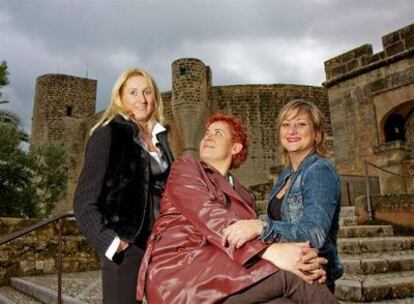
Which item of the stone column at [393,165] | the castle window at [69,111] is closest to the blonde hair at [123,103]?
the stone column at [393,165]

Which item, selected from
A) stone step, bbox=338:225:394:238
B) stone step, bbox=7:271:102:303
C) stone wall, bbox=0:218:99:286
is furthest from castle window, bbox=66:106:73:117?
stone step, bbox=338:225:394:238

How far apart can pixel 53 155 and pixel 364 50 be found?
13342mm

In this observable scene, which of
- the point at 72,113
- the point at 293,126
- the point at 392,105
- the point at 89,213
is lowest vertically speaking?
the point at 89,213

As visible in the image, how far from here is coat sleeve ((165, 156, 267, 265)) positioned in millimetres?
1521

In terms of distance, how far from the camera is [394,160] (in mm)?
7859

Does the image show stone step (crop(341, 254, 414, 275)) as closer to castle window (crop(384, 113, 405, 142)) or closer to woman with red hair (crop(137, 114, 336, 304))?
woman with red hair (crop(137, 114, 336, 304))

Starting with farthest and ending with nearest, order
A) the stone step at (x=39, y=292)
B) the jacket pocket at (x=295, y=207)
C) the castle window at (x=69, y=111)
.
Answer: the castle window at (x=69, y=111), the stone step at (x=39, y=292), the jacket pocket at (x=295, y=207)

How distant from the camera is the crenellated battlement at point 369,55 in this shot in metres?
8.39

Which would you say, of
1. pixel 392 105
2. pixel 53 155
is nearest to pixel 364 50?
pixel 392 105

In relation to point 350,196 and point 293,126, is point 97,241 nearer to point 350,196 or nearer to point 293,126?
point 293,126

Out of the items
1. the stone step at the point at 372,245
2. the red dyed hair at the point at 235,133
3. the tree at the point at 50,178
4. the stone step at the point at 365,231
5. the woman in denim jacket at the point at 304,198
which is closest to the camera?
the woman in denim jacket at the point at 304,198

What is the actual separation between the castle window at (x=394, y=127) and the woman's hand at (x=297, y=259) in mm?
8523

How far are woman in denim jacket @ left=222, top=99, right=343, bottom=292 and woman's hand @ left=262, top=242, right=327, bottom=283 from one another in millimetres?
46

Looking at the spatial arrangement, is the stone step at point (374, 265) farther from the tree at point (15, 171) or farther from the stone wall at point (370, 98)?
the tree at point (15, 171)
